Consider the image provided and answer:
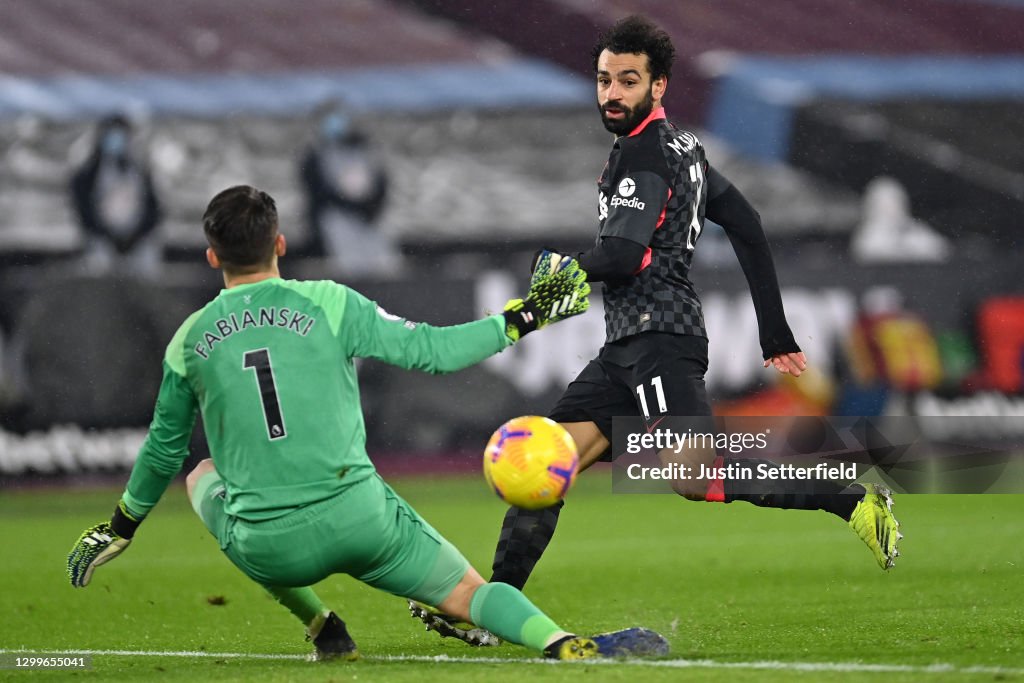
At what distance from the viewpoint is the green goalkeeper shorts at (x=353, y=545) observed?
4.63 m

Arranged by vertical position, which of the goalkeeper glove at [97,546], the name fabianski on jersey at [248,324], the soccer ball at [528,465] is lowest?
the goalkeeper glove at [97,546]

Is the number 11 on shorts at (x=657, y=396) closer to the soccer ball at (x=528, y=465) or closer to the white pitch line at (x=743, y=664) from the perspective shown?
the soccer ball at (x=528, y=465)

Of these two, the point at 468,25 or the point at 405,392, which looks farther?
the point at 468,25

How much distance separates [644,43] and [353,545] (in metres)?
2.30

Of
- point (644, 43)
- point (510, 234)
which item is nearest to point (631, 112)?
point (644, 43)

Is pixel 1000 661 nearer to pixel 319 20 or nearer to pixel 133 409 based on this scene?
pixel 133 409

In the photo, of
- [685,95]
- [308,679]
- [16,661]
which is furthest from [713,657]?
[685,95]

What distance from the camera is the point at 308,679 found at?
4680 mm

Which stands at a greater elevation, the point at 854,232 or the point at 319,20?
the point at 319,20

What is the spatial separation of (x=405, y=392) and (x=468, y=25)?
4929 mm

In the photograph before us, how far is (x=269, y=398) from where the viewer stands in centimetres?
461

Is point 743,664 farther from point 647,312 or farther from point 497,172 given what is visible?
point 497,172

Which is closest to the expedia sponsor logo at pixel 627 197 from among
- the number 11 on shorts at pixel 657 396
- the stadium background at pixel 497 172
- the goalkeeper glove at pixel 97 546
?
the number 11 on shorts at pixel 657 396

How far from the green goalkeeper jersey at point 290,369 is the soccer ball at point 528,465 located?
1.45 ft
